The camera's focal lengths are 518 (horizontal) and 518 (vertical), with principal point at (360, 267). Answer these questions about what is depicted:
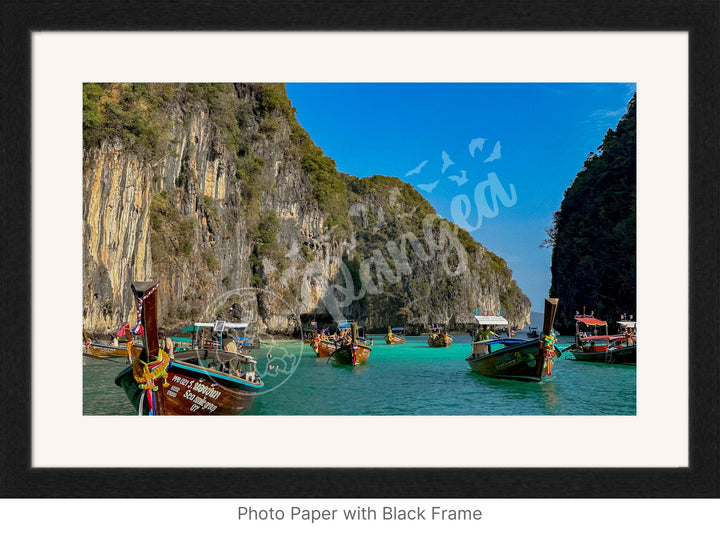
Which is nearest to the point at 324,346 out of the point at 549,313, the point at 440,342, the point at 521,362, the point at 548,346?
the point at 521,362

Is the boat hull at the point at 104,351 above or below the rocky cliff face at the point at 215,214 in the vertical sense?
below

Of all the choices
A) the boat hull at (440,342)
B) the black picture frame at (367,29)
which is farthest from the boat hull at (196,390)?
the boat hull at (440,342)

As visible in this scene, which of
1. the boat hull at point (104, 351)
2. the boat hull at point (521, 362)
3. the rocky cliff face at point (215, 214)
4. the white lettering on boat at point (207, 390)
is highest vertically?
the rocky cliff face at point (215, 214)

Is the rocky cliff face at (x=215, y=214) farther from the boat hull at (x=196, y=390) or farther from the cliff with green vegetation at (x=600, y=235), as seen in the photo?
the cliff with green vegetation at (x=600, y=235)

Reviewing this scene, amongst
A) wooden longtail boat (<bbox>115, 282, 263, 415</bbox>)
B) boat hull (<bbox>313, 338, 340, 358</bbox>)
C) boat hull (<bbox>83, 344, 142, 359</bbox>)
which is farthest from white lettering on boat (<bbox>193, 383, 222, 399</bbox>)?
boat hull (<bbox>313, 338, 340, 358</bbox>)

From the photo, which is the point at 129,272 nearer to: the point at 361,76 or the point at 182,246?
the point at 182,246
